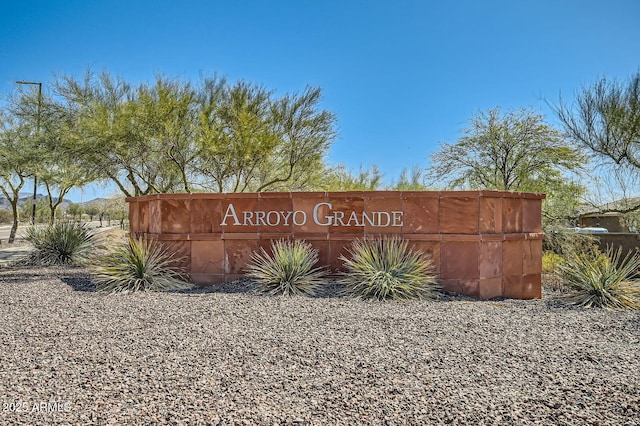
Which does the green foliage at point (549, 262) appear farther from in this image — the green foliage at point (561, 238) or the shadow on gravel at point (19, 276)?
the shadow on gravel at point (19, 276)

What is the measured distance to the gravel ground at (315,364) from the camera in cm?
322

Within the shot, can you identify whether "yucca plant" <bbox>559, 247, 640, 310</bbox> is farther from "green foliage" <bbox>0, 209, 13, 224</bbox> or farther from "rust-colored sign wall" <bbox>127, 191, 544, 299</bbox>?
"green foliage" <bbox>0, 209, 13, 224</bbox>

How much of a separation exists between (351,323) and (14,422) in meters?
3.31

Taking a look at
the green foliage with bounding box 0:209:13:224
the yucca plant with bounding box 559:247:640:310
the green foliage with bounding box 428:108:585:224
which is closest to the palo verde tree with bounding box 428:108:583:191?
the green foliage with bounding box 428:108:585:224

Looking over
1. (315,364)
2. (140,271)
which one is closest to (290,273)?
(140,271)

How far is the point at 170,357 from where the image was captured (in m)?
4.25

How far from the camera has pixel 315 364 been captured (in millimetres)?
4059

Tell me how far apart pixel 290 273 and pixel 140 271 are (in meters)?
2.62

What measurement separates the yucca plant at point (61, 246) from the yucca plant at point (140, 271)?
15.7ft

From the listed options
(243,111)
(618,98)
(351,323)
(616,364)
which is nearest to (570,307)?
(616,364)

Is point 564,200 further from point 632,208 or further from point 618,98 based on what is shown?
point 618,98

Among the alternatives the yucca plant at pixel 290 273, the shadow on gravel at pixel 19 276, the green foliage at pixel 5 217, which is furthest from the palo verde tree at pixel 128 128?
the green foliage at pixel 5 217

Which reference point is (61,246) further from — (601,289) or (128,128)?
(601,289)

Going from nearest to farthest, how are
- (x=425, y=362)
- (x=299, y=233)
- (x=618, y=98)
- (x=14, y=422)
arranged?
(x=14, y=422) < (x=425, y=362) < (x=299, y=233) < (x=618, y=98)
